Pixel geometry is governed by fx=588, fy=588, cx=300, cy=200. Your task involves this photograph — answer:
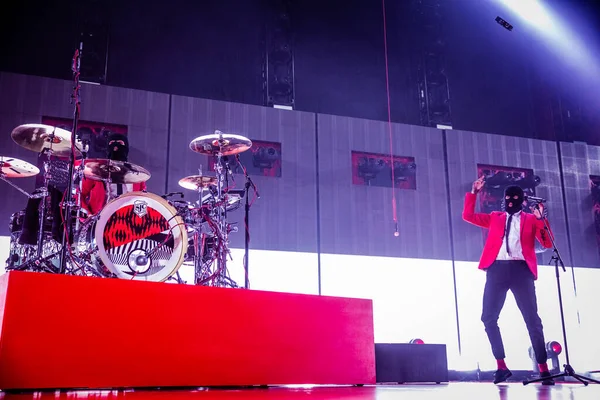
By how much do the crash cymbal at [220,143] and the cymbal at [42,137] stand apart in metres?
0.93

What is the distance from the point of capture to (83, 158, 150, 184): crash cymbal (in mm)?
3775

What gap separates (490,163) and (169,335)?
5.89m

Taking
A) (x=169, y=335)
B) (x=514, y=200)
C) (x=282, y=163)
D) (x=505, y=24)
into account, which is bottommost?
(x=169, y=335)

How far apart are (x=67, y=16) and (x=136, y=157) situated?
1.82 m

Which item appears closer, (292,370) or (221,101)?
(292,370)

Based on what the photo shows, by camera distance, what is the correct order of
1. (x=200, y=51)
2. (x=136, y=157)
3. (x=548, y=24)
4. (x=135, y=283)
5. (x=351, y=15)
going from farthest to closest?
(x=548, y=24) < (x=351, y=15) < (x=200, y=51) < (x=136, y=157) < (x=135, y=283)

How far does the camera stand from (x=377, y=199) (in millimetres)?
6750

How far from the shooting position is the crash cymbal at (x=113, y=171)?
12.4 feet

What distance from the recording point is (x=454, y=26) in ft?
26.6

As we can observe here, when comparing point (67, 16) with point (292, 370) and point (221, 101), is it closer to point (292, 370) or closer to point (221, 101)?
point (221, 101)

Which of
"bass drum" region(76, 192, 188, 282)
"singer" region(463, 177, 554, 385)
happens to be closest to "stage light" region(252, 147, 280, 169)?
"singer" region(463, 177, 554, 385)

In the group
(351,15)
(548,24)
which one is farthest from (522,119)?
(351,15)

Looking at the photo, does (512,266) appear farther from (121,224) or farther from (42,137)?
(42,137)

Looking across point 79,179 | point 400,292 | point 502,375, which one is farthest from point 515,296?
point 79,179
